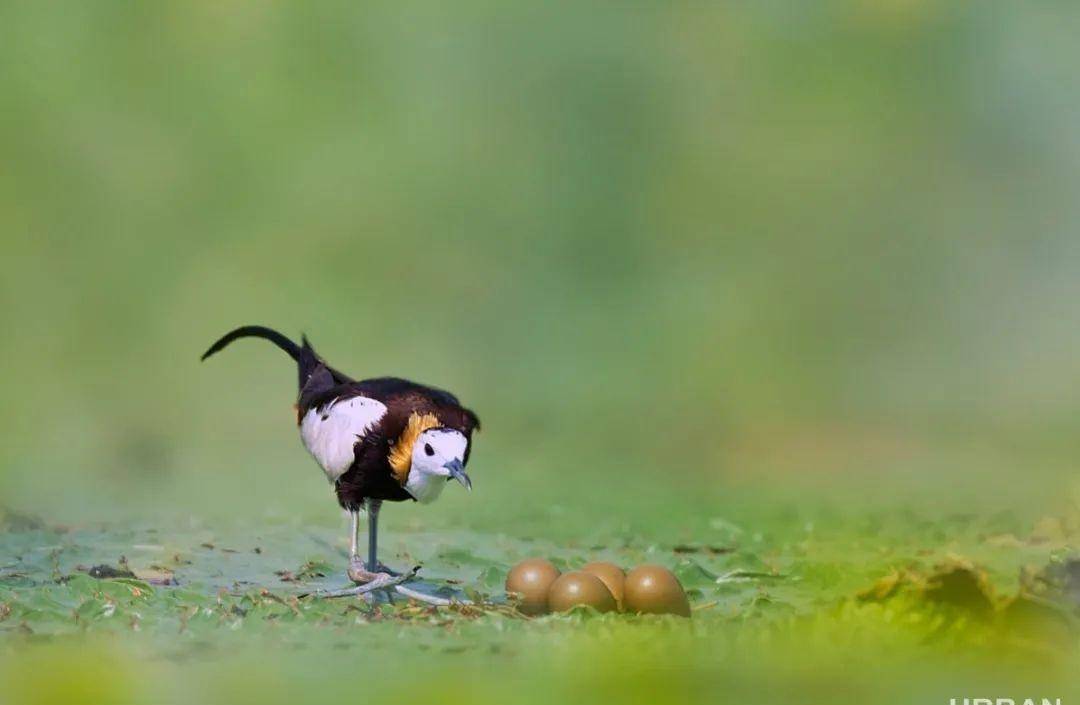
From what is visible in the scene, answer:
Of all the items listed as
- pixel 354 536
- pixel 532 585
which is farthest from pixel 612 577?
pixel 354 536

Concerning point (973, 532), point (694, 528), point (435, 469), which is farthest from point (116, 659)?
point (973, 532)

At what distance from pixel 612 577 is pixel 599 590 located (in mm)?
136

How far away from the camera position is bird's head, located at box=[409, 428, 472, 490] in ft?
→ 19.4

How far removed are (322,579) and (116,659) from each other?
149 centimetres

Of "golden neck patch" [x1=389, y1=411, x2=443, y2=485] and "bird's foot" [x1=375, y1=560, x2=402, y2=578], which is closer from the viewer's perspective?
"golden neck patch" [x1=389, y1=411, x2=443, y2=485]

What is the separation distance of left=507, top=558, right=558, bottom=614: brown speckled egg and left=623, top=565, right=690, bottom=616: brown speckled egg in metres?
0.26

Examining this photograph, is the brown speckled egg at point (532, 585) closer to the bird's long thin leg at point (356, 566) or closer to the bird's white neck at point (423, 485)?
the bird's white neck at point (423, 485)

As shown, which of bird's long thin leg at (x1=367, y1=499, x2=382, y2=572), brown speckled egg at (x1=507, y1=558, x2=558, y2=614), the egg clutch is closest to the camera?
the egg clutch

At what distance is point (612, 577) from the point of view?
6.09 metres

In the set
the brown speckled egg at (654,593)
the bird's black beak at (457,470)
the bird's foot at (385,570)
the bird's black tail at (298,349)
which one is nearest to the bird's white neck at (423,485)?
the bird's black beak at (457,470)

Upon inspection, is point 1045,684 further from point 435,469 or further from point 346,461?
point 346,461

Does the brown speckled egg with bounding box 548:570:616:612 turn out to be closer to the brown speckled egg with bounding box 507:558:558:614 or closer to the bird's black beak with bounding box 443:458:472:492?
the brown speckled egg with bounding box 507:558:558:614

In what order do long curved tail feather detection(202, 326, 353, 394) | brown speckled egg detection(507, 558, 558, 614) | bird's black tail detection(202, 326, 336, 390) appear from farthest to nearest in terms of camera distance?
1. bird's black tail detection(202, 326, 336, 390)
2. long curved tail feather detection(202, 326, 353, 394)
3. brown speckled egg detection(507, 558, 558, 614)

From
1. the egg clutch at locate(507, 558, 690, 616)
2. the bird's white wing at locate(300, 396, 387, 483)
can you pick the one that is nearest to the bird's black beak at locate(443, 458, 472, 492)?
the bird's white wing at locate(300, 396, 387, 483)
